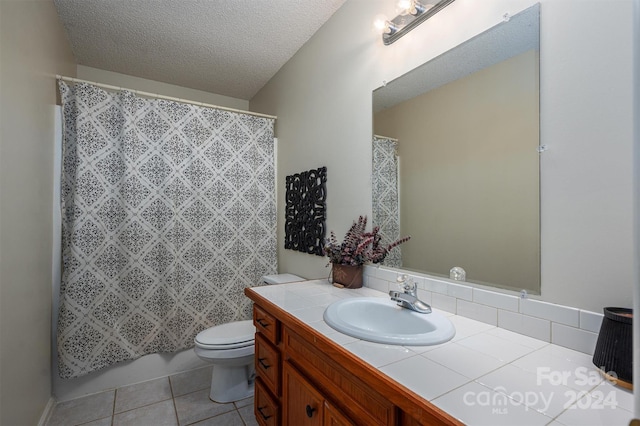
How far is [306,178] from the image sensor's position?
88.7 inches

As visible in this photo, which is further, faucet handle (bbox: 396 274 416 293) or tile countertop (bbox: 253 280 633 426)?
faucet handle (bbox: 396 274 416 293)

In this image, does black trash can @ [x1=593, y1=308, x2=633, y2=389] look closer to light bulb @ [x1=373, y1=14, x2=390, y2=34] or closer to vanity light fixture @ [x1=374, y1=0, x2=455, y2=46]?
vanity light fixture @ [x1=374, y1=0, x2=455, y2=46]

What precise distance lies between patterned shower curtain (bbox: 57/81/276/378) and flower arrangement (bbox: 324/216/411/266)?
116 cm

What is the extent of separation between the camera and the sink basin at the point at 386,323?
35.6 inches

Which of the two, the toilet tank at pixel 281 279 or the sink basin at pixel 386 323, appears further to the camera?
the toilet tank at pixel 281 279

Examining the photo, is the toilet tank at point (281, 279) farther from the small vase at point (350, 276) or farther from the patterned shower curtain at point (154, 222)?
the small vase at point (350, 276)

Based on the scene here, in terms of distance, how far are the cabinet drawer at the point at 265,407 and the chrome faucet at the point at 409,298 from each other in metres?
0.73

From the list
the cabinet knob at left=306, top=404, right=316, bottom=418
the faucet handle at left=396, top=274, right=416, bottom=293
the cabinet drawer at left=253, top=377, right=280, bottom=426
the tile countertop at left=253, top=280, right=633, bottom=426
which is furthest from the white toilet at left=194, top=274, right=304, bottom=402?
the faucet handle at left=396, top=274, right=416, bottom=293

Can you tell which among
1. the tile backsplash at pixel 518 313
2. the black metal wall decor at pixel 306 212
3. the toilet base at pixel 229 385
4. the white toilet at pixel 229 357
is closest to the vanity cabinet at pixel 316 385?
the white toilet at pixel 229 357

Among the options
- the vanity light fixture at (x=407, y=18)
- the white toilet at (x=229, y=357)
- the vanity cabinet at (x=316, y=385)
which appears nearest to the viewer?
the vanity cabinet at (x=316, y=385)

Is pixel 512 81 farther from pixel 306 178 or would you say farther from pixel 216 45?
pixel 216 45

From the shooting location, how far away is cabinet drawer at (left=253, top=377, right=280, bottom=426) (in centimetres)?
133

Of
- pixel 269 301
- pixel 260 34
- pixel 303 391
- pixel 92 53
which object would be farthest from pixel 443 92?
pixel 92 53

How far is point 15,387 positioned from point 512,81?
2424 mm
